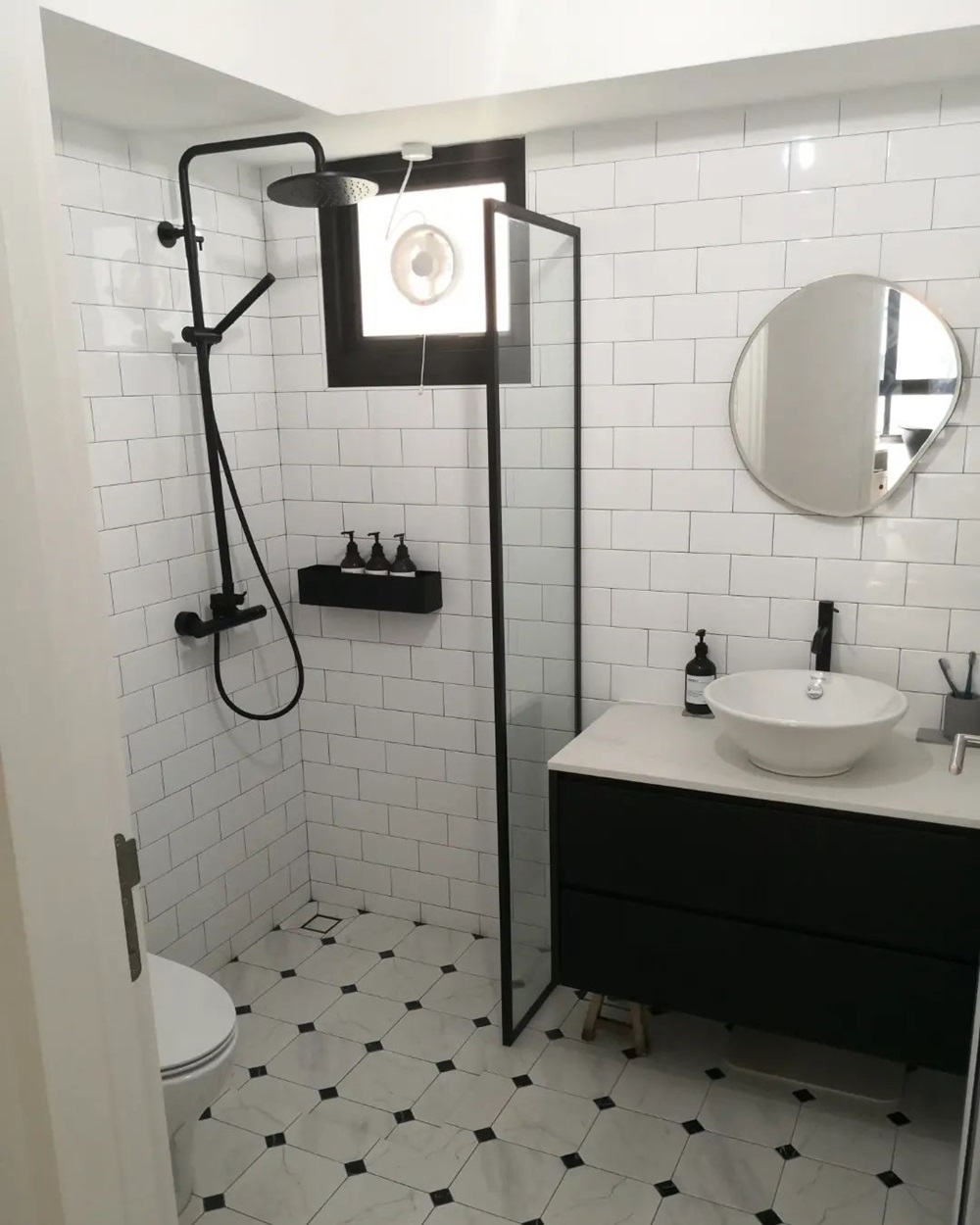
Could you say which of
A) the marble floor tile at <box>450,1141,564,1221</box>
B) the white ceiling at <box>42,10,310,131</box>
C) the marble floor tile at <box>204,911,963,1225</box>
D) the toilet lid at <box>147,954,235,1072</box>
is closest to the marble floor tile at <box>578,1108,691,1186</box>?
the marble floor tile at <box>204,911,963,1225</box>

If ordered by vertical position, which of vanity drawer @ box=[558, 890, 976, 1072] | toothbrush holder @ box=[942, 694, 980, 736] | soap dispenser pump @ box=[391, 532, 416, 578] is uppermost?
soap dispenser pump @ box=[391, 532, 416, 578]

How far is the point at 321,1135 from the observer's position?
256 centimetres

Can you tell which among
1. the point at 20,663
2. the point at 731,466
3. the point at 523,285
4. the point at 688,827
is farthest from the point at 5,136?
the point at 731,466

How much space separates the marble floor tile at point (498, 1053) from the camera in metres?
2.79

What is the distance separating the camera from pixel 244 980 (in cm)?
323

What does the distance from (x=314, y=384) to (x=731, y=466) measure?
138 cm

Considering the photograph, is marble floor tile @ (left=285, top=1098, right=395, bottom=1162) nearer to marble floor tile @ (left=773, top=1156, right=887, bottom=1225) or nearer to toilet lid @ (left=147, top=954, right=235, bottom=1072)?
toilet lid @ (left=147, top=954, right=235, bottom=1072)

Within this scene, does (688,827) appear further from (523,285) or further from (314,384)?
(314,384)

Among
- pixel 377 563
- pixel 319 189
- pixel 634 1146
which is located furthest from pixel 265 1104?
pixel 319 189

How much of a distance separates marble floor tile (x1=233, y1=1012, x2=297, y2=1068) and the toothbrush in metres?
2.05

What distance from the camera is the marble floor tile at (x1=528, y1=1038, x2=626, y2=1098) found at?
8.87ft

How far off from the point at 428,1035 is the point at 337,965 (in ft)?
1.60

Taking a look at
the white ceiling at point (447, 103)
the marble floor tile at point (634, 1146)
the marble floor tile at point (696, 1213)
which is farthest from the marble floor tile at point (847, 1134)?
the white ceiling at point (447, 103)

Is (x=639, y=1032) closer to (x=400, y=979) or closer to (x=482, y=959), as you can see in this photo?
(x=482, y=959)
